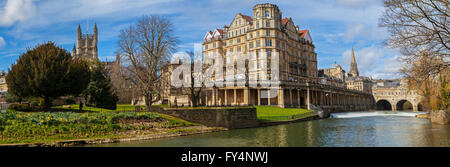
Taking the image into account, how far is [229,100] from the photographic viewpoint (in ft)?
219

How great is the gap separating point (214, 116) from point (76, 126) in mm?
13165

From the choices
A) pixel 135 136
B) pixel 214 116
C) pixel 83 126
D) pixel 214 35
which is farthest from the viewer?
pixel 214 35

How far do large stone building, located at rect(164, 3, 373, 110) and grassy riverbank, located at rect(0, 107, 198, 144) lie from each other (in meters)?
32.0

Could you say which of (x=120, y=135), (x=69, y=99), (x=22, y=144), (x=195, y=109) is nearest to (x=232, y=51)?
(x=69, y=99)

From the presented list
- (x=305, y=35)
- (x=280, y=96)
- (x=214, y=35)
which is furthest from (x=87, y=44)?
(x=280, y=96)

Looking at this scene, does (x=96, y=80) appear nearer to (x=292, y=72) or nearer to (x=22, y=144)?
(x=22, y=144)

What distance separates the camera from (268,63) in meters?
70.7

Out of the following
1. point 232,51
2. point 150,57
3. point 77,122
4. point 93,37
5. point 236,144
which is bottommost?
point 236,144

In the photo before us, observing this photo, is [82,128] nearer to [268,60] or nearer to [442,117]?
[442,117]

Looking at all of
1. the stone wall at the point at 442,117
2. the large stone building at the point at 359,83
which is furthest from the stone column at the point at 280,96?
the large stone building at the point at 359,83

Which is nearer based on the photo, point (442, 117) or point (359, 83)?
point (442, 117)

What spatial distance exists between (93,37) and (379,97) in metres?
148

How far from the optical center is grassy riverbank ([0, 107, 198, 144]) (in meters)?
20.5

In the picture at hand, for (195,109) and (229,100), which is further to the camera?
(229,100)
